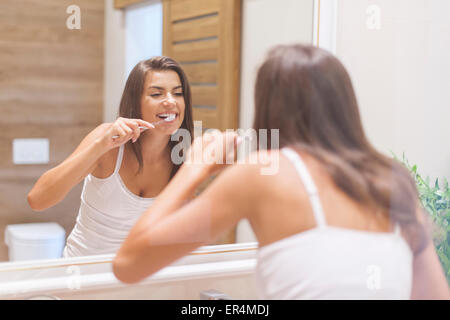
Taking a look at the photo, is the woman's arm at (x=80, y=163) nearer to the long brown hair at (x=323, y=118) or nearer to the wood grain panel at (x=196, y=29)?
the wood grain panel at (x=196, y=29)

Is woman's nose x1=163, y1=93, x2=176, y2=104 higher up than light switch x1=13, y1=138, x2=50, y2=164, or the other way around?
woman's nose x1=163, y1=93, x2=176, y2=104

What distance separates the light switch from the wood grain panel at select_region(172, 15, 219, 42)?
390 millimetres

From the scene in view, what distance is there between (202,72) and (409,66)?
Answer: 647 mm

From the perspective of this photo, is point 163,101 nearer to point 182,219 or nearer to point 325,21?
point 182,219

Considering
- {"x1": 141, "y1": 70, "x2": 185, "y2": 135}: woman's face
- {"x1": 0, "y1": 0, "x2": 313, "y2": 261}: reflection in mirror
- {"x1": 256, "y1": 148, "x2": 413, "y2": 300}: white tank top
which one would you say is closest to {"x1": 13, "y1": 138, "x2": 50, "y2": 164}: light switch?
{"x1": 0, "y1": 0, "x2": 313, "y2": 261}: reflection in mirror

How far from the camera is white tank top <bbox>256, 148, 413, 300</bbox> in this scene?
2.55 feet

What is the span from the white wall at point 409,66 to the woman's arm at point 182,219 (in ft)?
2.44

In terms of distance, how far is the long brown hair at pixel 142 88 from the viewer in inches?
44.3

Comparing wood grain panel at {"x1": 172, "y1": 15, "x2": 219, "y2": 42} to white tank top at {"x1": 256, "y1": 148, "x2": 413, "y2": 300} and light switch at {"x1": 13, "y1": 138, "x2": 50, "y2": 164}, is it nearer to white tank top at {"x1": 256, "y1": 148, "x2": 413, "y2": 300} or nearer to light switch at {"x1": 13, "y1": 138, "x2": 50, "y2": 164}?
light switch at {"x1": 13, "y1": 138, "x2": 50, "y2": 164}

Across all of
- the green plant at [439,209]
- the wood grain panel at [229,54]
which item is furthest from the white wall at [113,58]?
the green plant at [439,209]

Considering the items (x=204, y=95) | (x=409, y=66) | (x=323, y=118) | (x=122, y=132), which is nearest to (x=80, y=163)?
(x=122, y=132)
